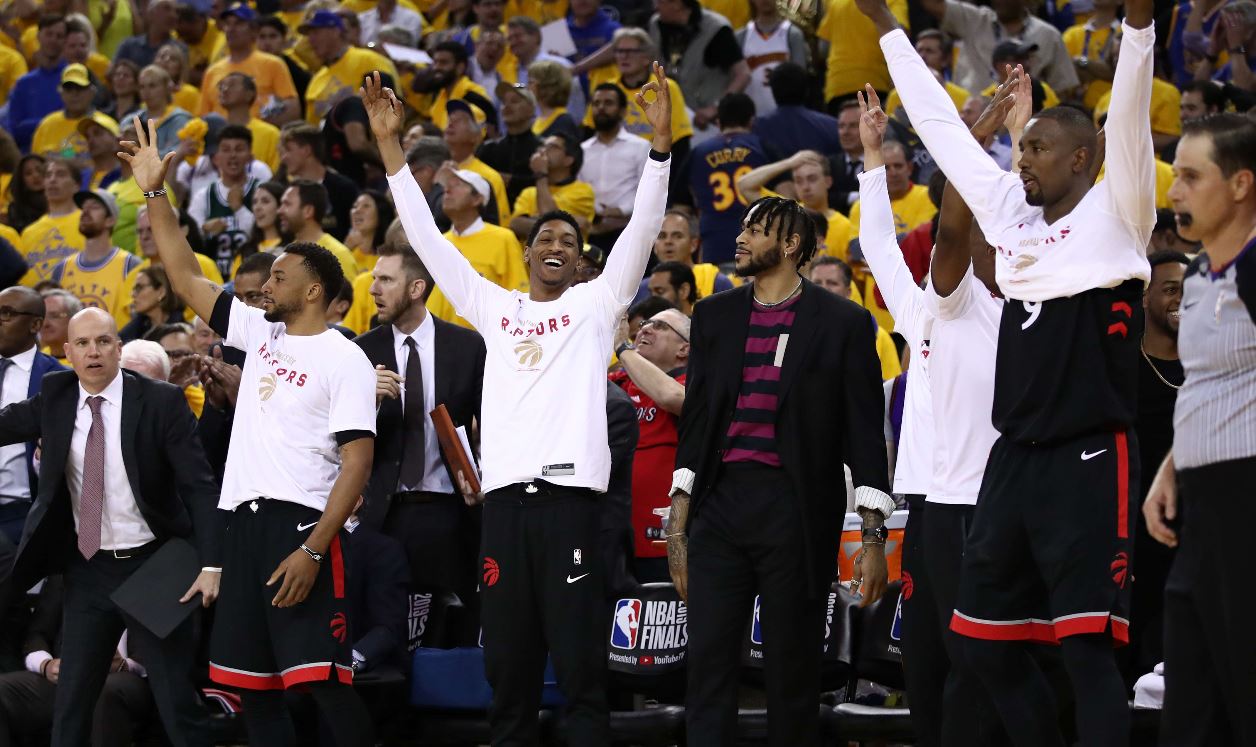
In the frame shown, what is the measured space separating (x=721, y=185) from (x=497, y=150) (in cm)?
219

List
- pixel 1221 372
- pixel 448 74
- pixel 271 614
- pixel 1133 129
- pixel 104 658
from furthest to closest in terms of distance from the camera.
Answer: pixel 448 74, pixel 104 658, pixel 271 614, pixel 1133 129, pixel 1221 372

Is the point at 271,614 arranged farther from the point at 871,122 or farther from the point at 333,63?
the point at 333,63

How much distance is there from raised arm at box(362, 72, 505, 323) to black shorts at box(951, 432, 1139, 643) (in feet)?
8.62

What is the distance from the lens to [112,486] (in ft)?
24.3

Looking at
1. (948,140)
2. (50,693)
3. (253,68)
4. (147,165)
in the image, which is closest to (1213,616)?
(948,140)

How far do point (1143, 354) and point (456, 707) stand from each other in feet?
11.3

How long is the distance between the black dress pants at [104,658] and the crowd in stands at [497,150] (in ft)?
0.71

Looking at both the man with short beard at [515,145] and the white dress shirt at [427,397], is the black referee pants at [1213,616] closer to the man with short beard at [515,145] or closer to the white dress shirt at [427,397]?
the white dress shirt at [427,397]

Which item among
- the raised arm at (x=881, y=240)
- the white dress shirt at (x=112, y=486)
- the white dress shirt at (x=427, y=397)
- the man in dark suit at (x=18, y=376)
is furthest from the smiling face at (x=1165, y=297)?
the man in dark suit at (x=18, y=376)

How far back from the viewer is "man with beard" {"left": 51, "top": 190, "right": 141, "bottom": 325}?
1166 centimetres

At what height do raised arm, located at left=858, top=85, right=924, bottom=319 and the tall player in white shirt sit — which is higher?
raised arm, located at left=858, top=85, right=924, bottom=319

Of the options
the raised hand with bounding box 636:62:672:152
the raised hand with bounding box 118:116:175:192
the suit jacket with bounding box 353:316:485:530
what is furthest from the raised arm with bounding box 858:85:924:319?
the raised hand with bounding box 118:116:175:192

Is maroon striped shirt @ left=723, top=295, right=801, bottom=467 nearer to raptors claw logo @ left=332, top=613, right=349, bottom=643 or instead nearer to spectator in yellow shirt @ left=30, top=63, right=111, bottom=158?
raptors claw logo @ left=332, top=613, right=349, bottom=643

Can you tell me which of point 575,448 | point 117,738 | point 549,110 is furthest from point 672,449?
point 549,110
